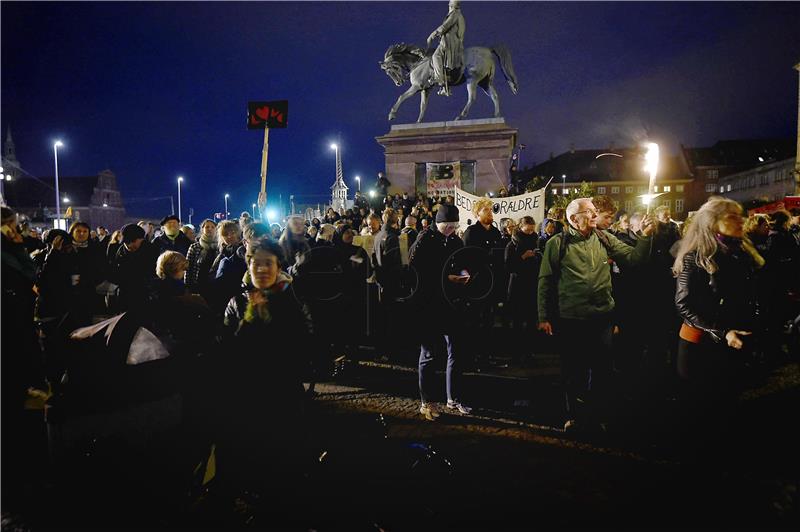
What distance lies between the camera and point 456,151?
23.0m

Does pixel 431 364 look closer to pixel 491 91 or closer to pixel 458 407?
pixel 458 407

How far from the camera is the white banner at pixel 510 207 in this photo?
11.0m

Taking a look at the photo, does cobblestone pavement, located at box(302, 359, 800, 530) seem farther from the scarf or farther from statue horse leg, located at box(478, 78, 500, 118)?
statue horse leg, located at box(478, 78, 500, 118)

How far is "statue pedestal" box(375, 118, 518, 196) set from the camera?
22.7 metres

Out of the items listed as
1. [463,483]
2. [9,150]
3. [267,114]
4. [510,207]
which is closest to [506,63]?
[510,207]

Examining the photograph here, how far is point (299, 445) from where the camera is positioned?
3.37m

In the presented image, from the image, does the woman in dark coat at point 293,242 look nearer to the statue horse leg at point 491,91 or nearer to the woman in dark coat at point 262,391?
the woman in dark coat at point 262,391

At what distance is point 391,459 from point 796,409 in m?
4.51

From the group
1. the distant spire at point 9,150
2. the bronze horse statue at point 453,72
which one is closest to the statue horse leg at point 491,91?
the bronze horse statue at point 453,72

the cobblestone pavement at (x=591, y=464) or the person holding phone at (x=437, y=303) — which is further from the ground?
the person holding phone at (x=437, y=303)

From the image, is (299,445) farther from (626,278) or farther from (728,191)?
(728,191)

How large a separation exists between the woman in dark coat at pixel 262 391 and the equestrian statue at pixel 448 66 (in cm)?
1965

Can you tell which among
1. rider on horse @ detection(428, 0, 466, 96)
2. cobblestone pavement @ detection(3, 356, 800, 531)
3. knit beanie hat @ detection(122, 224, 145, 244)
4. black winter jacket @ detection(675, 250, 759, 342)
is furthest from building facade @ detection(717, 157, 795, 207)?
knit beanie hat @ detection(122, 224, 145, 244)

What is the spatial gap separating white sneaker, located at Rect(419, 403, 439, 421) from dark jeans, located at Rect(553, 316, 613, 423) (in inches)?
53.3
